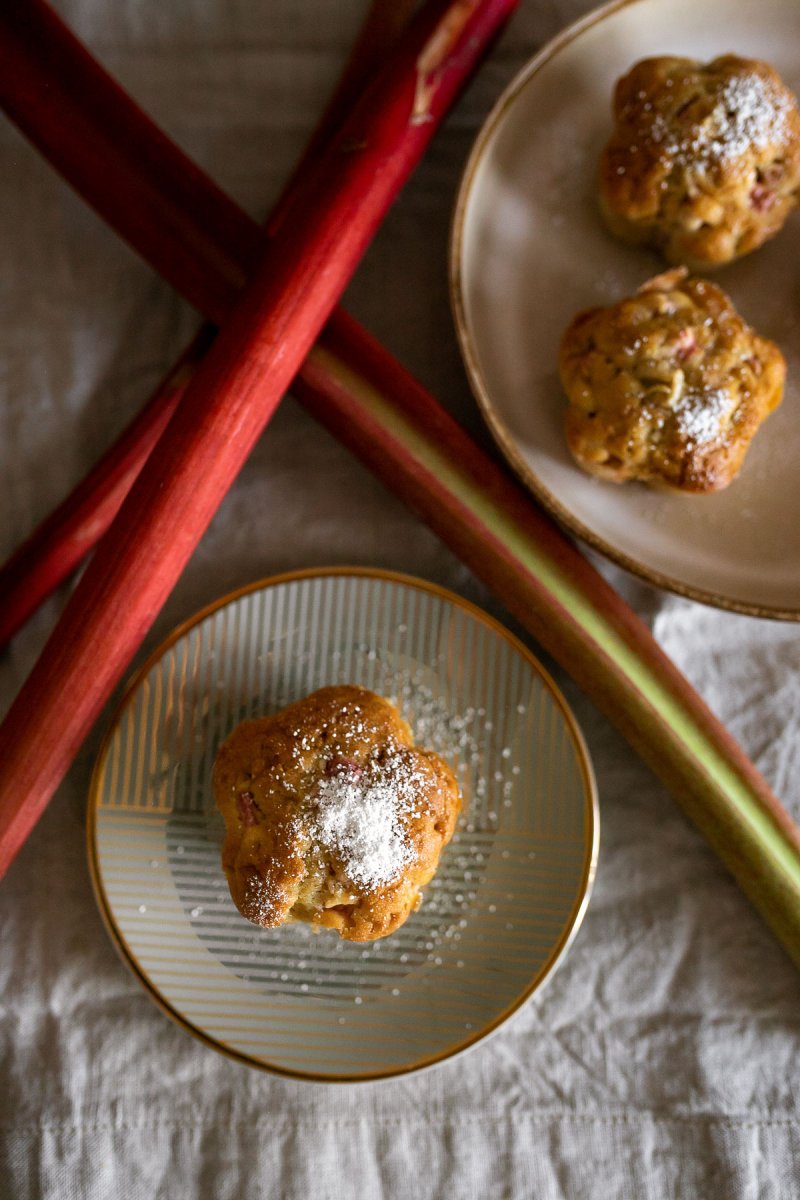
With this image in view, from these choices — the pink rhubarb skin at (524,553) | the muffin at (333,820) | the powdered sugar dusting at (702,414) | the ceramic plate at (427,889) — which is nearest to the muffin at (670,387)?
the powdered sugar dusting at (702,414)

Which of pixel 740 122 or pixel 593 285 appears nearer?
pixel 740 122

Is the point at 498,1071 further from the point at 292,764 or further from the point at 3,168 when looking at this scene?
the point at 3,168

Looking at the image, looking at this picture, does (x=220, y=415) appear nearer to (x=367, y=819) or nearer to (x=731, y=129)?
(x=367, y=819)

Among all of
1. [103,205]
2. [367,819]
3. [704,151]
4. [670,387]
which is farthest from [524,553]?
[103,205]

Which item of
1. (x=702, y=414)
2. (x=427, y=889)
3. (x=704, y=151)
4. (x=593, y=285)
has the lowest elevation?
(x=427, y=889)

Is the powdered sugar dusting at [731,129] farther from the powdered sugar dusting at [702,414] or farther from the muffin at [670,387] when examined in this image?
the powdered sugar dusting at [702,414]

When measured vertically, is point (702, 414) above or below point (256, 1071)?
above
